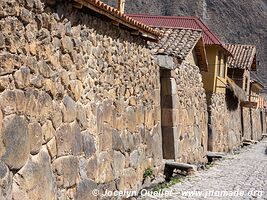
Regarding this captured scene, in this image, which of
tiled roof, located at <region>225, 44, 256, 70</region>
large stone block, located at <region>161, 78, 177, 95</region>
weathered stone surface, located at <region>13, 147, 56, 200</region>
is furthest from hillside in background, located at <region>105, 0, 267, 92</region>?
weathered stone surface, located at <region>13, 147, 56, 200</region>

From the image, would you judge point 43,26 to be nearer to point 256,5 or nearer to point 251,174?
point 251,174

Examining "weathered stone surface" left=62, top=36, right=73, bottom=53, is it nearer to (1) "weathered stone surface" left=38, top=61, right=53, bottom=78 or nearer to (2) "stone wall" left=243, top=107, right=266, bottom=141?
(1) "weathered stone surface" left=38, top=61, right=53, bottom=78

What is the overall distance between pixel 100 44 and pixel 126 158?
Answer: 2.22 meters

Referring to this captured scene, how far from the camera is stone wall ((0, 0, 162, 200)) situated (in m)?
5.03

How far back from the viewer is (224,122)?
2198 cm

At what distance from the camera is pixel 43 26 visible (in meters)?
5.76

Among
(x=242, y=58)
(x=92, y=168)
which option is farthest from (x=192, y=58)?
(x=242, y=58)

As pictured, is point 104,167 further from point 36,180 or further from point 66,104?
point 36,180

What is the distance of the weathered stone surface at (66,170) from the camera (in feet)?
19.9

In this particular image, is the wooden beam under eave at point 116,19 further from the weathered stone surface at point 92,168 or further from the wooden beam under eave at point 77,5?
the weathered stone surface at point 92,168

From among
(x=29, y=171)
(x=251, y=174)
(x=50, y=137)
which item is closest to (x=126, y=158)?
(x=50, y=137)

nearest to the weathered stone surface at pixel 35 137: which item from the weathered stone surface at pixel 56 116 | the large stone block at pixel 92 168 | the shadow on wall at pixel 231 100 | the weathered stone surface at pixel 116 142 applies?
the weathered stone surface at pixel 56 116

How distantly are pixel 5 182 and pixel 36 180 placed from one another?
26.2 inches

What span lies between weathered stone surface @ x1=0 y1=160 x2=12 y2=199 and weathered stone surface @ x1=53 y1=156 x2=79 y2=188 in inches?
44.0
